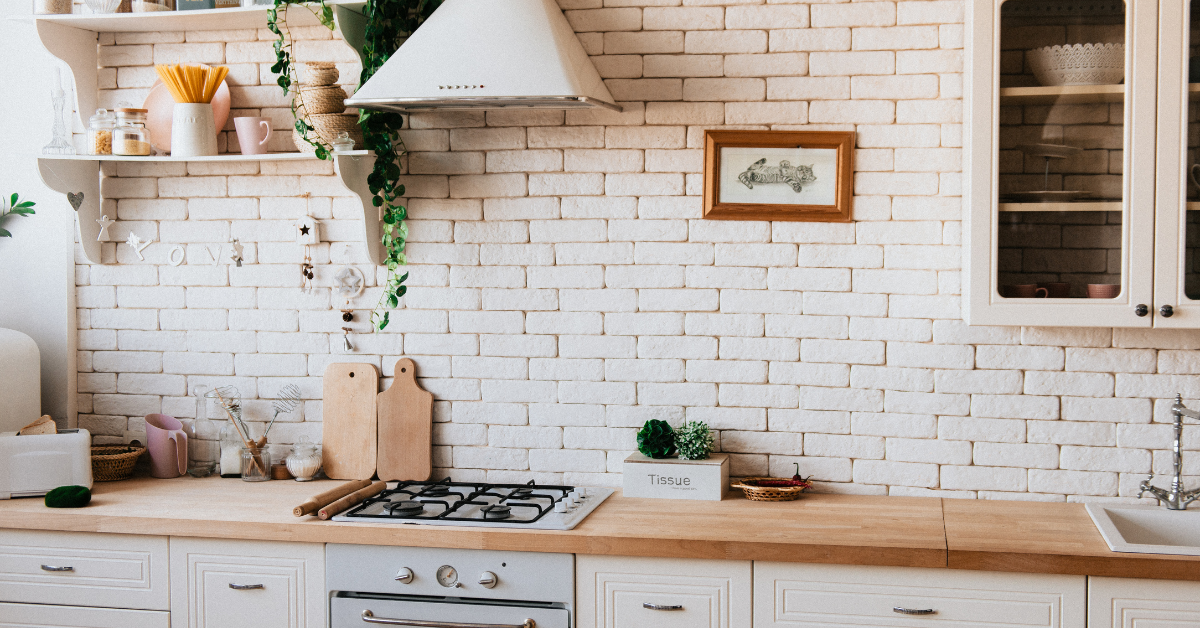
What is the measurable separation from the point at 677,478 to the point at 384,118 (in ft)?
4.31

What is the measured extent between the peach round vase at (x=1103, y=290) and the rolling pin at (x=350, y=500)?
191 cm

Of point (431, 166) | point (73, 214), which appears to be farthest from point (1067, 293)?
point (73, 214)

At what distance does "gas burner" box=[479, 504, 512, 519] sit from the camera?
92.1 inches

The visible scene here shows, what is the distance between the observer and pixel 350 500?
246 centimetres

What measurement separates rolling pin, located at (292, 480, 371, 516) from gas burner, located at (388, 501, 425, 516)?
0.52 feet

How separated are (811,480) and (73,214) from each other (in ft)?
8.01

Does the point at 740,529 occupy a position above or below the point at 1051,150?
below

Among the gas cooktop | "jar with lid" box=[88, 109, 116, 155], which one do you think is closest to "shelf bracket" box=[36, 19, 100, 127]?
"jar with lid" box=[88, 109, 116, 155]

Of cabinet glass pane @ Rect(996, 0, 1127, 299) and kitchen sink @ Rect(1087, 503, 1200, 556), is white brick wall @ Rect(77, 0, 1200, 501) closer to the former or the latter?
kitchen sink @ Rect(1087, 503, 1200, 556)

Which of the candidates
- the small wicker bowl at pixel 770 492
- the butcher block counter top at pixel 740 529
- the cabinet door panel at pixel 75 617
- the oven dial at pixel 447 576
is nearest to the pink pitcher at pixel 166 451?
the butcher block counter top at pixel 740 529

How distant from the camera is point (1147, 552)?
2037 mm

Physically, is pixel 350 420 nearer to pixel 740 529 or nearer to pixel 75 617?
pixel 75 617

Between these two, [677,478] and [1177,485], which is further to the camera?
[677,478]

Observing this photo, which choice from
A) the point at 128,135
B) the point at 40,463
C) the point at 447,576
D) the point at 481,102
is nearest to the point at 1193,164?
the point at 481,102
